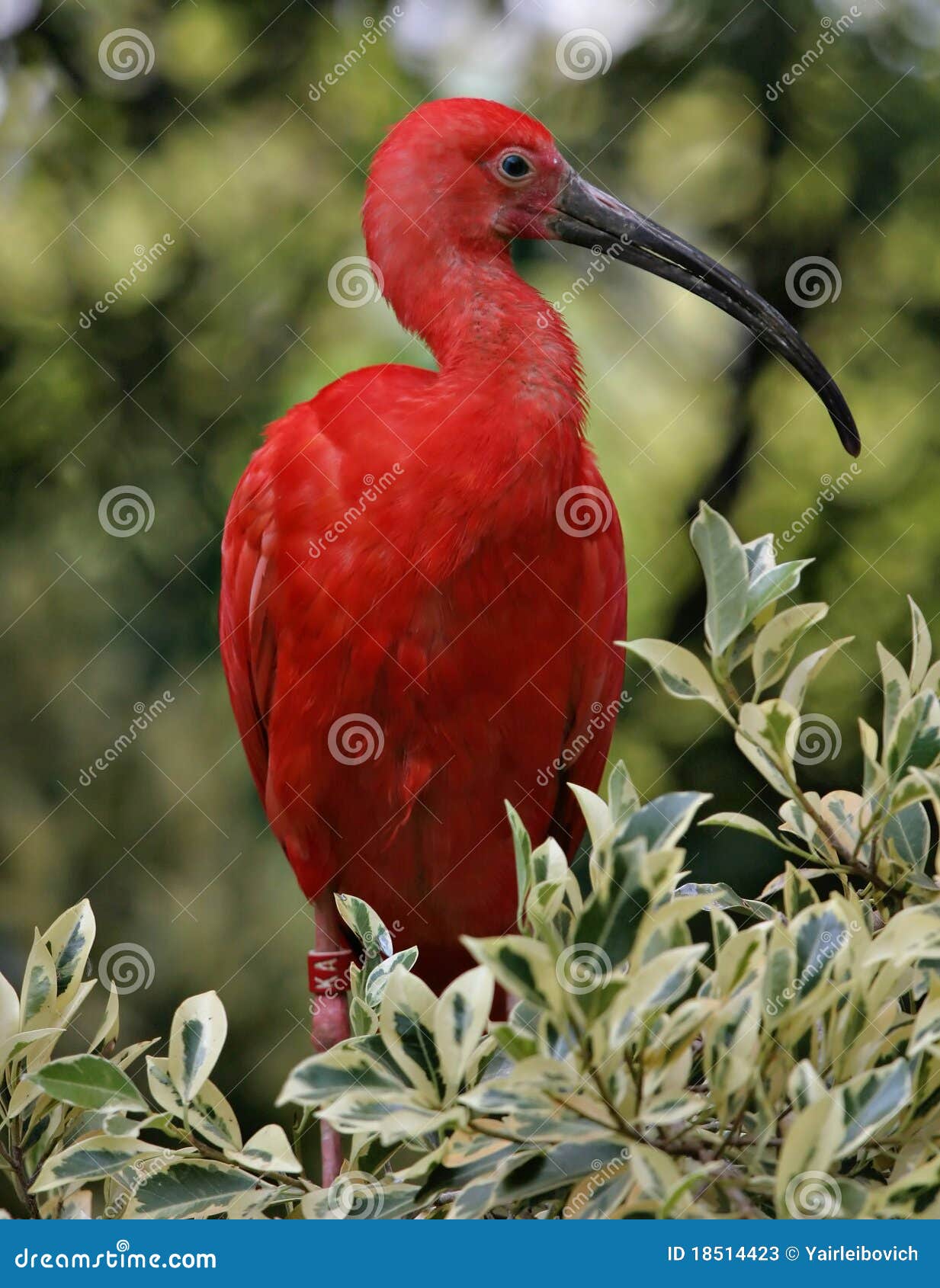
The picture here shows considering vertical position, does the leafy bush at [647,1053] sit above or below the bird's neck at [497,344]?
below

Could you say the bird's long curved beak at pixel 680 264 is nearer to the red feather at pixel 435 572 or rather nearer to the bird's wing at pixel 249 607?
the red feather at pixel 435 572

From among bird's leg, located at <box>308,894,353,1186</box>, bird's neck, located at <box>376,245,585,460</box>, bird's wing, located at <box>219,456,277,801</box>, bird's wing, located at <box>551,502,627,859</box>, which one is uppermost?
bird's neck, located at <box>376,245,585,460</box>

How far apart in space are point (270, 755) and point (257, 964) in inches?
26.9

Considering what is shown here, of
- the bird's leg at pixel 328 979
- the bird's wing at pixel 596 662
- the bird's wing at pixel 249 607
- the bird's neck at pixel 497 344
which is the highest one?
the bird's neck at pixel 497 344

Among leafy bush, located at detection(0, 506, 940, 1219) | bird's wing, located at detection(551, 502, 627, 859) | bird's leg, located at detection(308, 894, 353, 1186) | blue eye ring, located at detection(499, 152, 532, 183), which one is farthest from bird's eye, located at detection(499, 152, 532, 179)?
bird's leg, located at detection(308, 894, 353, 1186)

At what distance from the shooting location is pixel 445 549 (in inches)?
52.8

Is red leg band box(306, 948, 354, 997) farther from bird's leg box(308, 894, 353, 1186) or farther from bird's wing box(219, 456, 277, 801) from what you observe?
bird's wing box(219, 456, 277, 801)

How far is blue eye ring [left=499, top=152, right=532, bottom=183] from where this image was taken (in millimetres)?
1442

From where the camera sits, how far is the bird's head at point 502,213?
1.41 m

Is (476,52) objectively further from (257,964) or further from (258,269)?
(257,964)

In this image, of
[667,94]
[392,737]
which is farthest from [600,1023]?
[667,94]

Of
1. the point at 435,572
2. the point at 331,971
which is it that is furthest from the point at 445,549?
the point at 331,971

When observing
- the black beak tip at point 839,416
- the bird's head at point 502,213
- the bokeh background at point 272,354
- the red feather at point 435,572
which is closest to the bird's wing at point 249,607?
the red feather at point 435,572

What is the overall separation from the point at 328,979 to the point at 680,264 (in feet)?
3.32
